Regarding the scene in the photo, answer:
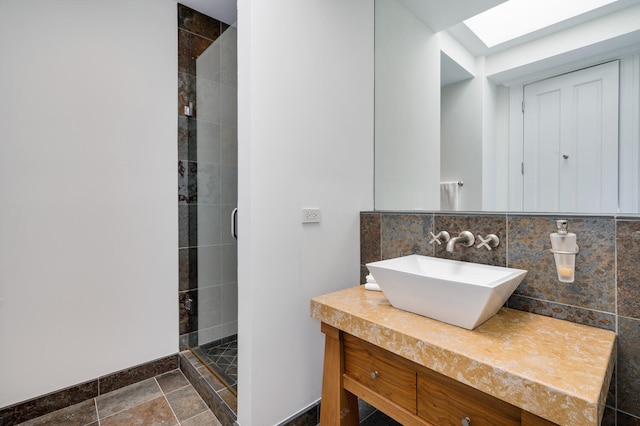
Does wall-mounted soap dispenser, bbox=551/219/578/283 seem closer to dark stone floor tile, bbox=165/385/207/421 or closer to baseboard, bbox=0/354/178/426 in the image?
dark stone floor tile, bbox=165/385/207/421

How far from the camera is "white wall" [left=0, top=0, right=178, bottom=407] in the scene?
5.17 feet

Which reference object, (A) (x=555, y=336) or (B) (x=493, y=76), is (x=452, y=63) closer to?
(B) (x=493, y=76)

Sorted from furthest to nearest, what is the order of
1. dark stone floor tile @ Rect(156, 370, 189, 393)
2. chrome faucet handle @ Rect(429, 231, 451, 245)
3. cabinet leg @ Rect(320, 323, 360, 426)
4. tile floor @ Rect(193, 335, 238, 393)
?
dark stone floor tile @ Rect(156, 370, 189, 393), tile floor @ Rect(193, 335, 238, 393), chrome faucet handle @ Rect(429, 231, 451, 245), cabinet leg @ Rect(320, 323, 360, 426)

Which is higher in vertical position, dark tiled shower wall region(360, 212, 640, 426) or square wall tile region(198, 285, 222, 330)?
dark tiled shower wall region(360, 212, 640, 426)

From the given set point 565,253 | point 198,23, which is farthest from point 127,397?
point 198,23

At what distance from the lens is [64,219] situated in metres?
1.71

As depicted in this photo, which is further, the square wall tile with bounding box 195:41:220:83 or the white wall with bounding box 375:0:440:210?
the square wall tile with bounding box 195:41:220:83

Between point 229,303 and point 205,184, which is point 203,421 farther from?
point 205,184

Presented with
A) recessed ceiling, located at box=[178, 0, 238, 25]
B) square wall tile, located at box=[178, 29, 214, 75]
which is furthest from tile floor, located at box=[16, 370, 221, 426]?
recessed ceiling, located at box=[178, 0, 238, 25]

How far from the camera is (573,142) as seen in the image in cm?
126

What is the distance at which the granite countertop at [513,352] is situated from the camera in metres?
0.69

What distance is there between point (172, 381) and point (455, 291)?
1.93 meters

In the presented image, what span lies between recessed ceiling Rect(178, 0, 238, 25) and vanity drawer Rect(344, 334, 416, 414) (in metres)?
2.37

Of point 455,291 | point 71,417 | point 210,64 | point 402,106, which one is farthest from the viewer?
point 210,64
